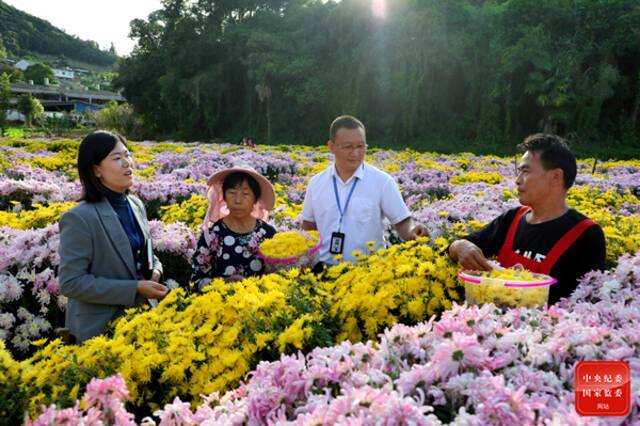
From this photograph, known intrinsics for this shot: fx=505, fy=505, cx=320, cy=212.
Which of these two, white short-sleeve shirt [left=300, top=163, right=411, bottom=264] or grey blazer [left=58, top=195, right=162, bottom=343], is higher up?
white short-sleeve shirt [left=300, top=163, right=411, bottom=264]

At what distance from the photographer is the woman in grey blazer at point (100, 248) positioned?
309 cm

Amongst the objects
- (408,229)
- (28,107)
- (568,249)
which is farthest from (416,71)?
(28,107)

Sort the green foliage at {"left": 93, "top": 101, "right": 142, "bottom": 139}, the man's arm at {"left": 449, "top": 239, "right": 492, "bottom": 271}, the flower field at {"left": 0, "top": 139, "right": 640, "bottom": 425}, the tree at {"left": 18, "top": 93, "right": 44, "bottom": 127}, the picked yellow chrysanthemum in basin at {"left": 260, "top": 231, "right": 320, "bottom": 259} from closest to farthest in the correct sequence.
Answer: the flower field at {"left": 0, "top": 139, "right": 640, "bottom": 425}, the man's arm at {"left": 449, "top": 239, "right": 492, "bottom": 271}, the picked yellow chrysanthemum in basin at {"left": 260, "top": 231, "right": 320, "bottom": 259}, the green foliage at {"left": 93, "top": 101, "right": 142, "bottom": 139}, the tree at {"left": 18, "top": 93, "right": 44, "bottom": 127}

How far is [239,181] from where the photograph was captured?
3.81 m

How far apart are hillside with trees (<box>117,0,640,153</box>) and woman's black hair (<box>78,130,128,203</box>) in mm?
23229

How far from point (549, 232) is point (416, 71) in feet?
86.0

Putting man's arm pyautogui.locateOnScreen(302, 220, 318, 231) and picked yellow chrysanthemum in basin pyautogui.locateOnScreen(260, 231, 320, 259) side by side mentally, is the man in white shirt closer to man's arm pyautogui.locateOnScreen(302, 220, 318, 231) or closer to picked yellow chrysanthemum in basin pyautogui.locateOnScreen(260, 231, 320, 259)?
man's arm pyautogui.locateOnScreen(302, 220, 318, 231)

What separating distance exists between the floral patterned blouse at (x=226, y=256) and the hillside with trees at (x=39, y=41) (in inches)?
6379

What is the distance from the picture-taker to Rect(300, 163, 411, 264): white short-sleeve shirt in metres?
3.85

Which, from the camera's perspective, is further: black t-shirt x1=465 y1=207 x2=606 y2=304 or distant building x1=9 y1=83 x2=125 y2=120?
distant building x1=9 y1=83 x2=125 y2=120

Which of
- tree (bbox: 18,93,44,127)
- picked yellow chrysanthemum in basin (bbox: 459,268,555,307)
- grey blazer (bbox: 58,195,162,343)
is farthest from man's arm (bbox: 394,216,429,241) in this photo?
tree (bbox: 18,93,44,127)

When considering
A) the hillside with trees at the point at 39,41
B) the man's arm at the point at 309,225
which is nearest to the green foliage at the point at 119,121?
the man's arm at the point at 309,225

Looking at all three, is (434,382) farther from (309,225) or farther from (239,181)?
(309,225)

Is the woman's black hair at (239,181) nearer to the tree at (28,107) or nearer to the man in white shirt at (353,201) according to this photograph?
the man in white shirt at (353,201)
